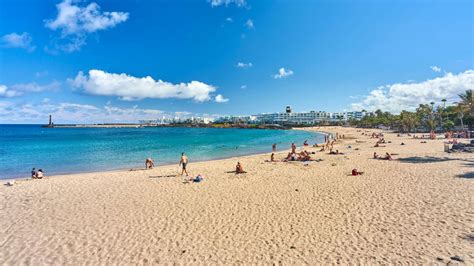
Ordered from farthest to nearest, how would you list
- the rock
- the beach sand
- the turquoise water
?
the turquoise water < the beach sand < the rock

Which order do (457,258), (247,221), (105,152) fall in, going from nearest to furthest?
1. (457,258)
2. (247,221)
3. (105,152)

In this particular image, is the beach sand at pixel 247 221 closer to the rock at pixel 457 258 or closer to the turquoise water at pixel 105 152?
the rock at pixel 457 258

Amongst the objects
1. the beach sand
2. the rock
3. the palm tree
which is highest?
the palm tree

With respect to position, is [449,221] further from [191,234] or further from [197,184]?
[197,184]

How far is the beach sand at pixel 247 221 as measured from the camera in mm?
6227

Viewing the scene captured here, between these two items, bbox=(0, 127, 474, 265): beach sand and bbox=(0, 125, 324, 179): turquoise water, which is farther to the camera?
bbox=(0, 125, 324, 179): turquoise water

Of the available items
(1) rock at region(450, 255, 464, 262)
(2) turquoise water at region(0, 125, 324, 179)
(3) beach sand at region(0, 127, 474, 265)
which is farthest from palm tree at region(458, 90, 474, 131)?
(1) rock at region(450, 255, 464, 262)

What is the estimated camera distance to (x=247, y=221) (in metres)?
8.41

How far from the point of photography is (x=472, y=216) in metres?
7.88

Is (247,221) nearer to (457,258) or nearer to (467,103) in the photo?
(457,258)

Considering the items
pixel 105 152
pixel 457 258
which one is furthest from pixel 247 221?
pixel 105 152

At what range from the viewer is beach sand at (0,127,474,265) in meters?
6.23

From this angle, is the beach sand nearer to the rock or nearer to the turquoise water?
the rock

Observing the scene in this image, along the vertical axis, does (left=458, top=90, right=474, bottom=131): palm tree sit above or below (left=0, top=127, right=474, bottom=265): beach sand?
above
